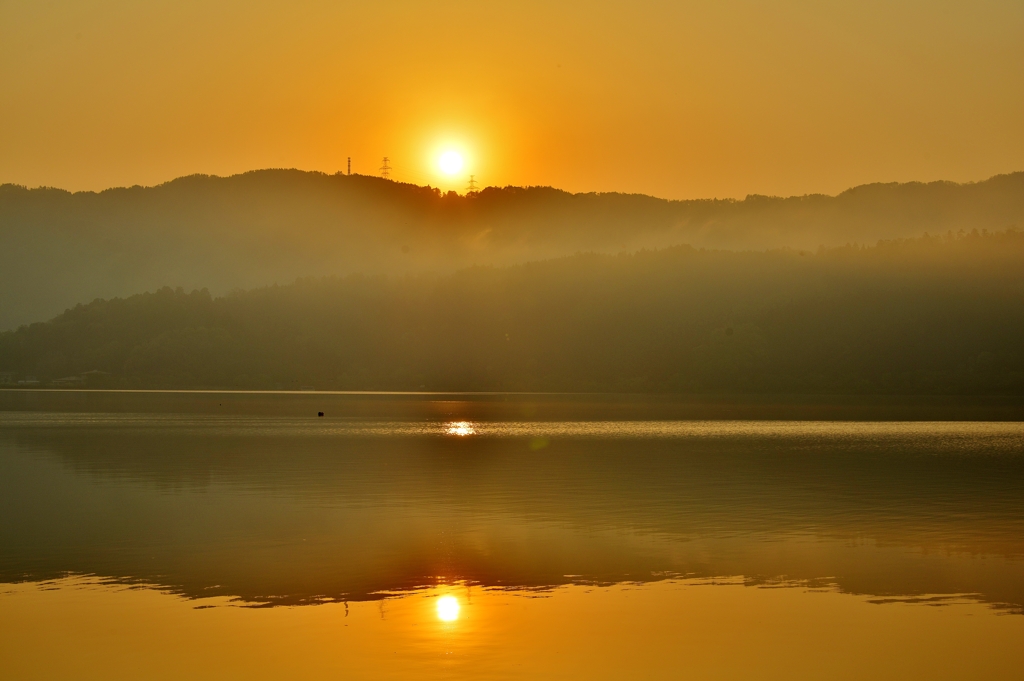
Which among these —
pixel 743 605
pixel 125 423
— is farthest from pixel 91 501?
pixel 125 423

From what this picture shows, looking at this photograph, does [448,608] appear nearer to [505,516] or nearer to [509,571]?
[509,571]

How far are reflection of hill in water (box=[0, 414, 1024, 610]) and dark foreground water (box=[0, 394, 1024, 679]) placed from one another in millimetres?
146

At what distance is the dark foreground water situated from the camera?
1814 cm

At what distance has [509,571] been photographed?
82.7 feet

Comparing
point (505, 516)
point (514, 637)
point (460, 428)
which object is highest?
point (460, 428)

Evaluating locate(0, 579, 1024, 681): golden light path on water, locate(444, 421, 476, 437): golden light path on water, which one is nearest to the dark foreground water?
locate(0, 579, 1024, 681): golden light path on water

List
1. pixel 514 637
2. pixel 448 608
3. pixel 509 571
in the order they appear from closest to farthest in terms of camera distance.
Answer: pixel 514 637 → pixel 448 608 → pixel 509 571

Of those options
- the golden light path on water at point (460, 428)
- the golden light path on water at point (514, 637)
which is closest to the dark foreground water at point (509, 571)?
the golden light path on water at point (514, 637)

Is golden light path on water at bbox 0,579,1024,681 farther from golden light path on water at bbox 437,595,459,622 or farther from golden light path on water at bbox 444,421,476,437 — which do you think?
golden light path on water at bbox 444,421,476,437

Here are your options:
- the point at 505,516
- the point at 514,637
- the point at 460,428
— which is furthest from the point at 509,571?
the point at 460,428

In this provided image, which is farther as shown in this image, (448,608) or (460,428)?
(460,428)

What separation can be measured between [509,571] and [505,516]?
32.4ft

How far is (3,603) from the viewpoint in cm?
2161

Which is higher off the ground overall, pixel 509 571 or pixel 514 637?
pixel 509 571
